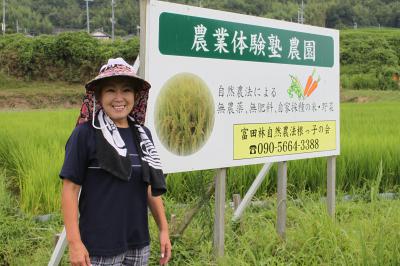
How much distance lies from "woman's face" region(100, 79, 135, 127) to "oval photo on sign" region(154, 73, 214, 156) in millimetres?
470

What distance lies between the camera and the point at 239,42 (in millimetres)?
2611

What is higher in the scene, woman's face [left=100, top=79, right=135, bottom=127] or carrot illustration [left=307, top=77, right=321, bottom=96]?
carrot illustration [left=307, top=77, right=321, bottom=96]

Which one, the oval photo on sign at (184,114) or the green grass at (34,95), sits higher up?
the green grass at (34,95)

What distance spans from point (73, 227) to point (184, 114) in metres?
0.88

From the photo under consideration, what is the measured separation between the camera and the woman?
1.67 meters

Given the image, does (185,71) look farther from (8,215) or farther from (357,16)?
(357,16)

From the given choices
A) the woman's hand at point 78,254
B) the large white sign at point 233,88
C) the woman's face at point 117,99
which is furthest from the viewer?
the large white sign at point 233,88

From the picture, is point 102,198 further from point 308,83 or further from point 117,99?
point 308,83

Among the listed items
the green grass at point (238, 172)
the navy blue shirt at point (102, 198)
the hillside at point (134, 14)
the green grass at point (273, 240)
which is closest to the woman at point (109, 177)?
the navy blue shirt at point (102, 198)

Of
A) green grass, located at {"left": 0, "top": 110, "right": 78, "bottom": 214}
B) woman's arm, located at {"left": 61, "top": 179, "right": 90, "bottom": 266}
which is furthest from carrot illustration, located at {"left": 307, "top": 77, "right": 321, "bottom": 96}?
green grass, located at {"left": 0, "top": 110, "right": 78, "bottom": 214}

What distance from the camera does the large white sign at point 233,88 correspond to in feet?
7.57

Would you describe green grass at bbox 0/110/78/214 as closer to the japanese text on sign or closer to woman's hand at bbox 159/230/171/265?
the japanese text on sign

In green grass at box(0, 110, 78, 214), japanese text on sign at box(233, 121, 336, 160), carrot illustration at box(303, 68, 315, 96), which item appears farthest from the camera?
green grass at box(0, 110, 78, 214)

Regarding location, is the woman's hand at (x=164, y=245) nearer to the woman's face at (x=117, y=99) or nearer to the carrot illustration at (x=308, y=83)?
the woman's face at (x=117, y=99)
